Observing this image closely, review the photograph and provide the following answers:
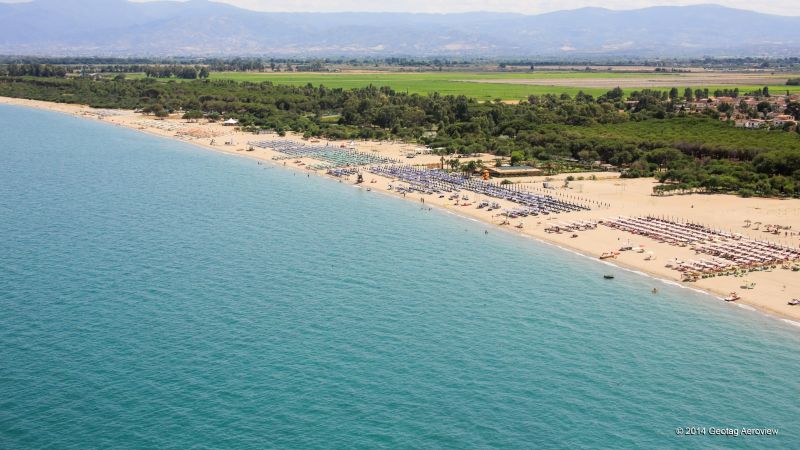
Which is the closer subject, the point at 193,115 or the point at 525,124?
the point at 525,124

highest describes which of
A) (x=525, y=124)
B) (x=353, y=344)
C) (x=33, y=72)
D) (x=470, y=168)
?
(x=33, y=72)

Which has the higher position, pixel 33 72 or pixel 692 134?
pixel 33 72

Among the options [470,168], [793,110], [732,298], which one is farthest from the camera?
[793,110]

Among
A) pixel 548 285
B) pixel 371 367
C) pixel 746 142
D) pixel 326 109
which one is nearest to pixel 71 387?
pixel 371 367

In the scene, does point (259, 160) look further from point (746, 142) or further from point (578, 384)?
point (578, 384)

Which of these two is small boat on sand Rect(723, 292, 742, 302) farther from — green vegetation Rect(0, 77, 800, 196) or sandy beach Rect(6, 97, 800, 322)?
green vegetation Rect(0, 77, 800, 196)

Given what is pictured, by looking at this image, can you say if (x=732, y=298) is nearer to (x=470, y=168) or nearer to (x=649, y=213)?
(x=649, y=213)

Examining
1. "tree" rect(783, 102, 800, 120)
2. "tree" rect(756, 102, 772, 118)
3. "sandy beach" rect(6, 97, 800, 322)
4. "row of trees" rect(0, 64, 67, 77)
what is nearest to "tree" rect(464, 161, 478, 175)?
"sandy beach" rect(6, 97, 800, 322)

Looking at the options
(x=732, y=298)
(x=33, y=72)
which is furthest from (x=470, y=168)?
(x=33, y=72)
